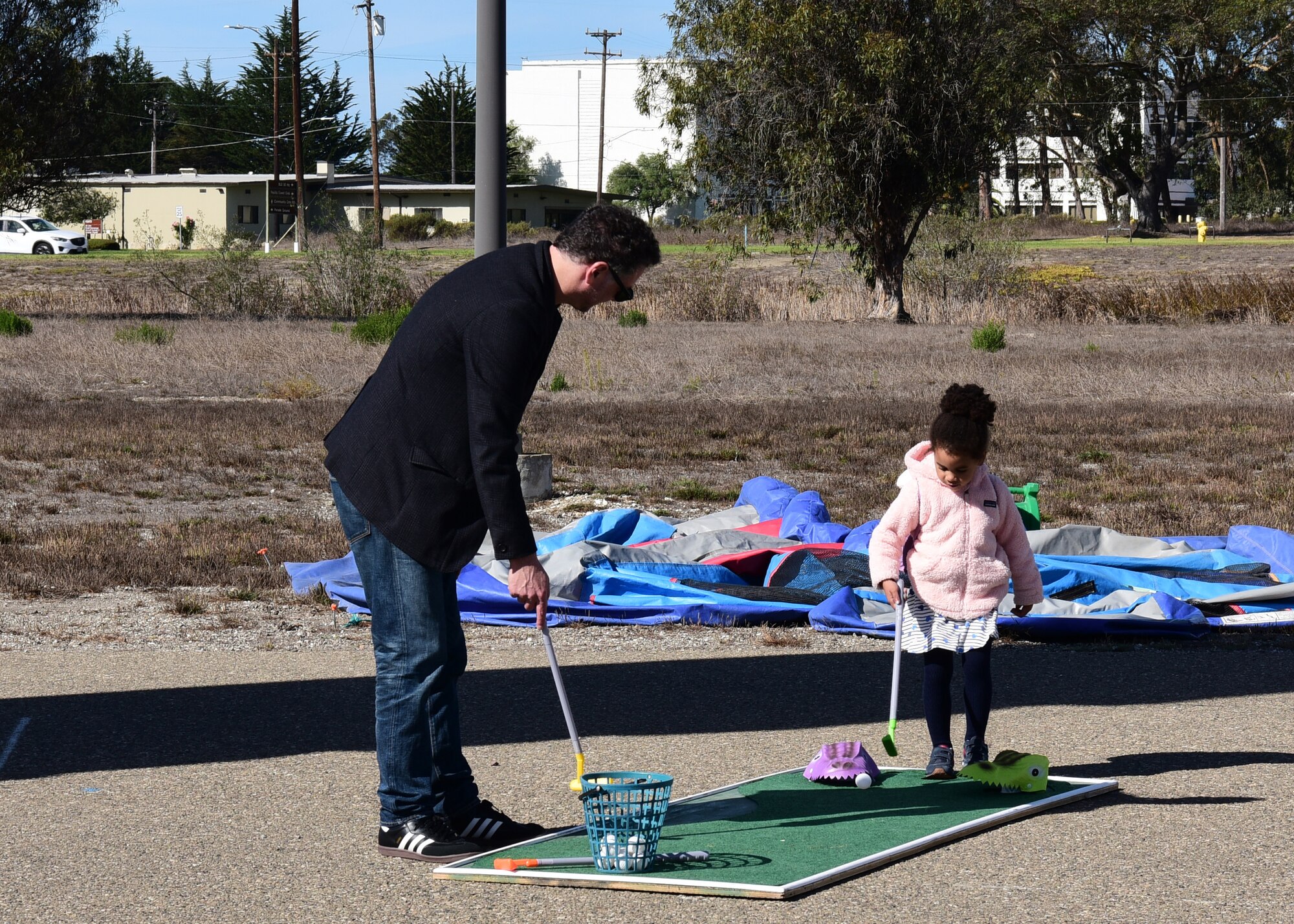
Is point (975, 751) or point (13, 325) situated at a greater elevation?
point (13, 325)

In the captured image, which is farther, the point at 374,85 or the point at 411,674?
the point at 374,85

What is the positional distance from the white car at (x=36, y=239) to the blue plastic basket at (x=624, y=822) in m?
60.6

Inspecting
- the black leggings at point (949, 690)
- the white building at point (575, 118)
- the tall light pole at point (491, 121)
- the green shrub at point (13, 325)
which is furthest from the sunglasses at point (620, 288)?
the white building at point (575, 118)

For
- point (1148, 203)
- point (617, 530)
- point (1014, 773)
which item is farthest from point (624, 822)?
point (1148, 203)

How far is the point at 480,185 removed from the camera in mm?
9758

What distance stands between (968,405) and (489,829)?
1975 mm

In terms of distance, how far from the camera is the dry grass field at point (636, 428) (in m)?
9.98

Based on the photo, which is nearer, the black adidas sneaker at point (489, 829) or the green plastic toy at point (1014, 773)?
the black adidas sneaker at point (489, 829)

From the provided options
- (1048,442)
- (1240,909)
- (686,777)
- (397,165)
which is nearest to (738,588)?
(686,777)

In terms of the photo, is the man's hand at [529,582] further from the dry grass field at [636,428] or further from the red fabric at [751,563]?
the red fabric at [751,563]

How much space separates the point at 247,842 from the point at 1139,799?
2.79 meters

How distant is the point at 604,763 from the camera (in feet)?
16.9

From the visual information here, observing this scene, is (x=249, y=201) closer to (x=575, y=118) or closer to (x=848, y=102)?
(x=575, y=118)

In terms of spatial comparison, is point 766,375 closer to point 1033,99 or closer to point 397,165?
point 1033,99
